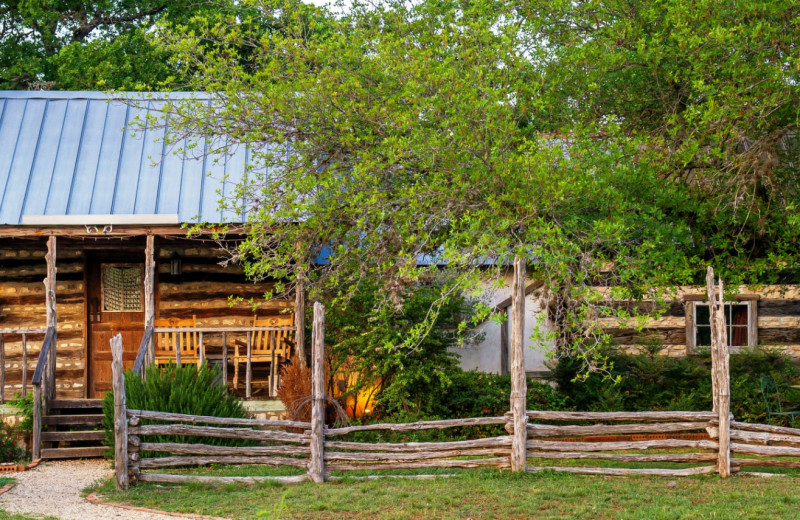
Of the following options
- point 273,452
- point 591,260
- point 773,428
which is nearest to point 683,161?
point 591,260

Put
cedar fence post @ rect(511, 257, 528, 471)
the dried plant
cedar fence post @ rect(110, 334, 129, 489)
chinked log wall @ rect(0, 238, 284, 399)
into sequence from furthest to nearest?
chinked log wall @ rect(0, 238, 284, 399)
the dried plant
cedar fence post @ rect(511, 257, 528, 471)
cedar fence post @ rect(110, 334, 129, 489)

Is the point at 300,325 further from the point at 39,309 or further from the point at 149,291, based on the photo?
the point at 39,309

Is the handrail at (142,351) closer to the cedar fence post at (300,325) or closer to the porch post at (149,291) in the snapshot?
the porch post at (149,291)

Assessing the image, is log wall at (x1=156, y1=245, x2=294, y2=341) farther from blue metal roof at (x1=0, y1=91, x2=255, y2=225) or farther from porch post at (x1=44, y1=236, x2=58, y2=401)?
porch post at (x1=44, y1=236, x2=58, y2=401)

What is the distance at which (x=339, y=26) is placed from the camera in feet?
39.8

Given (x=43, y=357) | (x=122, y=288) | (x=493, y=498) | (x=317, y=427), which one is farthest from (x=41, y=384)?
(x=493, y=498)

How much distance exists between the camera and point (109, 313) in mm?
14898

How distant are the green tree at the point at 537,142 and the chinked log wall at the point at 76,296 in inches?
Result: 129

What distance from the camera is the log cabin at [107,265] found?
43.1ft

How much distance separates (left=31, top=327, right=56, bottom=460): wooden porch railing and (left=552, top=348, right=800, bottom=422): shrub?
7581mm

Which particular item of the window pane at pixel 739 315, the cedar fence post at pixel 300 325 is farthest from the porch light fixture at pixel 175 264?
the window pane at pixel 739 315

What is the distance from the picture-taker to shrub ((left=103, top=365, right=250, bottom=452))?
10.7 metres

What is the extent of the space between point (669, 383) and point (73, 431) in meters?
9.09

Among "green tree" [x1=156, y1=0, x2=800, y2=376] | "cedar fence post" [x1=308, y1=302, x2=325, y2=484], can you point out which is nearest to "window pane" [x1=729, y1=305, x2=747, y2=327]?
"green tree" [x1=156, y1=0, x2=800, y2=376]
